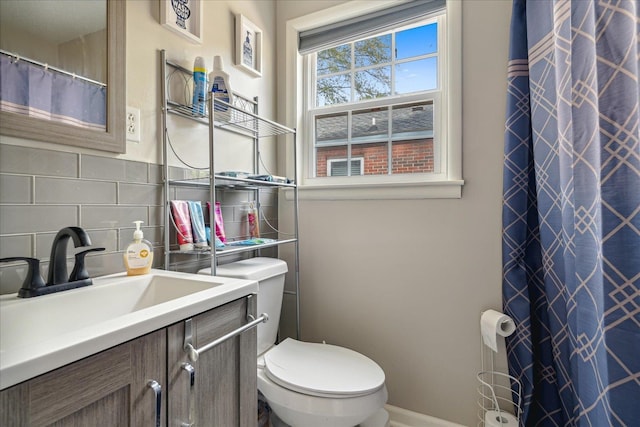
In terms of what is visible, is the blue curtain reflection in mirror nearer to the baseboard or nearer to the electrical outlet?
the electrical outlet

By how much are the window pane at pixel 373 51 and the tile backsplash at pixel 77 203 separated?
3.93ft

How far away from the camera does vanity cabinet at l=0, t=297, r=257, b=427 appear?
503 millimetres

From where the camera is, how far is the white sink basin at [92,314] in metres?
0.50

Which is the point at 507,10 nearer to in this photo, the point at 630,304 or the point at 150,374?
the point at 630,304

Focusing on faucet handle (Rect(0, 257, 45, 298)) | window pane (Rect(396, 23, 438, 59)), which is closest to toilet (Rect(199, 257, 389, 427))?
faucet handle (Rect(0, 257, 45, 298))

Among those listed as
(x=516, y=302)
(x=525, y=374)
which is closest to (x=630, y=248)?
(x=516, y=302)

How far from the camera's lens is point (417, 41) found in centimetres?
169

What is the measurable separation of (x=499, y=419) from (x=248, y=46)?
2.04 m

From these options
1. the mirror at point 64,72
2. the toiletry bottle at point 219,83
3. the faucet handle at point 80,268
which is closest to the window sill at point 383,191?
the toiletry bottle at point 219,83

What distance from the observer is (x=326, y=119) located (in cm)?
192

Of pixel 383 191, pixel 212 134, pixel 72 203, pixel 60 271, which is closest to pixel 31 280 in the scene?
pixel 60 271

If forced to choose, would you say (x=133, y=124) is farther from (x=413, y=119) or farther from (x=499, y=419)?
(x=499, y=419)

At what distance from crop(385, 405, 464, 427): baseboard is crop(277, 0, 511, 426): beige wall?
24 mm

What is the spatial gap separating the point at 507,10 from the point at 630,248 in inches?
46.0
